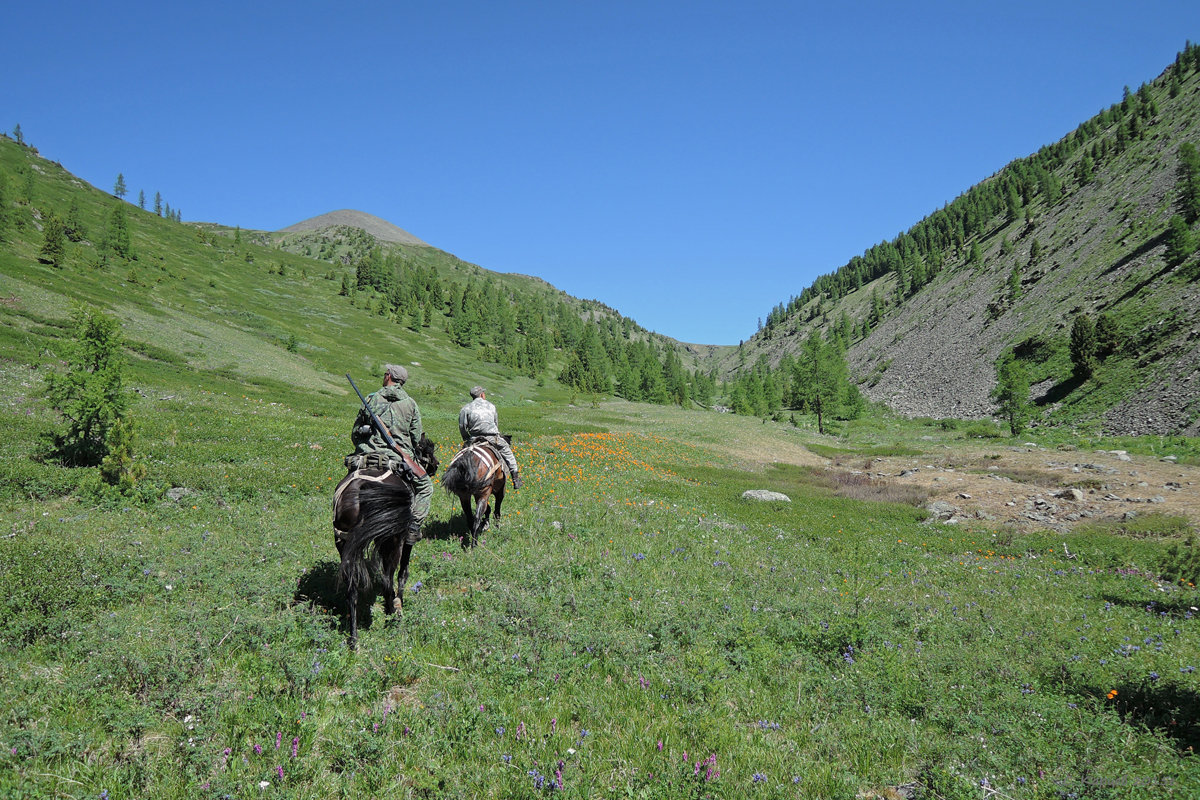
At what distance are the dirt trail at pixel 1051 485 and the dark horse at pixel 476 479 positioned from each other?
19410mm

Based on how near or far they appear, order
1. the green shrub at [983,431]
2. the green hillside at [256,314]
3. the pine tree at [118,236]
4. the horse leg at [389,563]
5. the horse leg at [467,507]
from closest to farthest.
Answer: the horse leg at [389,563], the horse leg at [467,507], the green hillside at [256,314], the green shrub at [983,431], the pine tree at [118,236]

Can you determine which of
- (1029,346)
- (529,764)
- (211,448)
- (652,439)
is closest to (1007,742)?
(529,764)

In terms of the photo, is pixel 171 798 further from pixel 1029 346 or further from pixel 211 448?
pixel 1029 346

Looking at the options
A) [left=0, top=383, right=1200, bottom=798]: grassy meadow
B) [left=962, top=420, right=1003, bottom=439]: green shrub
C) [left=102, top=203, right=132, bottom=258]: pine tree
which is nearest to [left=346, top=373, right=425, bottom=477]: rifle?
[left=0, top=383, right=1200, bottom=798]: grassy meadow

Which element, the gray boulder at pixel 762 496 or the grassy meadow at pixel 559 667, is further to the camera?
the gray boulder at pixel 762 496

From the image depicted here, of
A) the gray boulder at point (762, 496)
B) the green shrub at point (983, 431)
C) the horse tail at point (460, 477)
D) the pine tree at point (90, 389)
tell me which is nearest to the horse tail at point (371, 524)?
the horse tail at point (460, 477)

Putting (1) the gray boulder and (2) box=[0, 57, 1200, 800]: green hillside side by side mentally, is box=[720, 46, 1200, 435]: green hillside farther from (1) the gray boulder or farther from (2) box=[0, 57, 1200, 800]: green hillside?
(2) box=[0, 57, 1200, 800]: green hillside

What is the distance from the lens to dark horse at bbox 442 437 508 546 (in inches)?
436

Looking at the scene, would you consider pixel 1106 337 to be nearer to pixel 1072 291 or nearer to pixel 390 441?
pixel 1072 291

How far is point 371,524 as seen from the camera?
7.53 m

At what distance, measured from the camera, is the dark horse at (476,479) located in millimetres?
11078

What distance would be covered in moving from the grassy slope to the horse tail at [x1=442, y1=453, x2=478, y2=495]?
1.36 meters

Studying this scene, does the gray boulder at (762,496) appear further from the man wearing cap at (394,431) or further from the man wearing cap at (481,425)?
the man wearing cap at (394,431)

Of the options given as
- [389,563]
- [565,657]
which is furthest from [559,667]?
[389,563]
